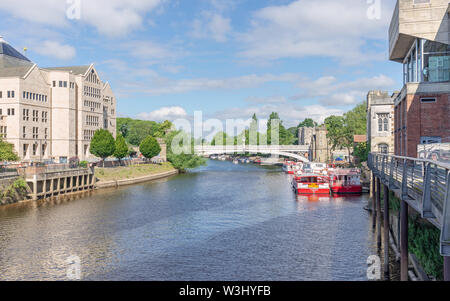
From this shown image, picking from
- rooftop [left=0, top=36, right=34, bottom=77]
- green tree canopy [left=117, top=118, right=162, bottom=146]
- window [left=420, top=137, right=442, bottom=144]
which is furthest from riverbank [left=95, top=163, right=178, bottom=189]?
green tree canopy [left=117, top=118, right=162, bottom=146]

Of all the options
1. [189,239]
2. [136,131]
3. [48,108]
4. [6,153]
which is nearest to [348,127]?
[48,108]

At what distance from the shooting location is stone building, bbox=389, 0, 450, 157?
91.6ft

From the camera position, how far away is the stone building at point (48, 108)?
73.3 m

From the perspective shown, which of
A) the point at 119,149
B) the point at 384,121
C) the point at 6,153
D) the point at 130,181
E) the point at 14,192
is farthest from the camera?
the point at 119,149

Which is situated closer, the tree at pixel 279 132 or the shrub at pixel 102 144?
the shrub at pixel 102 144

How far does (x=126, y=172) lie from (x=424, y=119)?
60.6 m

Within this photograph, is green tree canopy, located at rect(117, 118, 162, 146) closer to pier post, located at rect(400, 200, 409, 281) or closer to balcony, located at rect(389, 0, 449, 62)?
balcony, located at rect(389, 0, 449, 62)

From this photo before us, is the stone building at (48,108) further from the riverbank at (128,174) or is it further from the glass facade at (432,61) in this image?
the glass facade at (432,61)

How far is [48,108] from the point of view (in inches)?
3255

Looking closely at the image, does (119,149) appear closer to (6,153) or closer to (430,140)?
(6,153)

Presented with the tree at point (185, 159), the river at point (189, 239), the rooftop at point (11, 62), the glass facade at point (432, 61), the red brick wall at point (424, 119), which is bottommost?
the river at point (189, 239)

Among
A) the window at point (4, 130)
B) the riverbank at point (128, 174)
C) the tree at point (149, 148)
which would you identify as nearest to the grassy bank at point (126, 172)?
the riverbank at point (128, 174)

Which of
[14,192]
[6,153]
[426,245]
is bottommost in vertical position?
[14,192]
